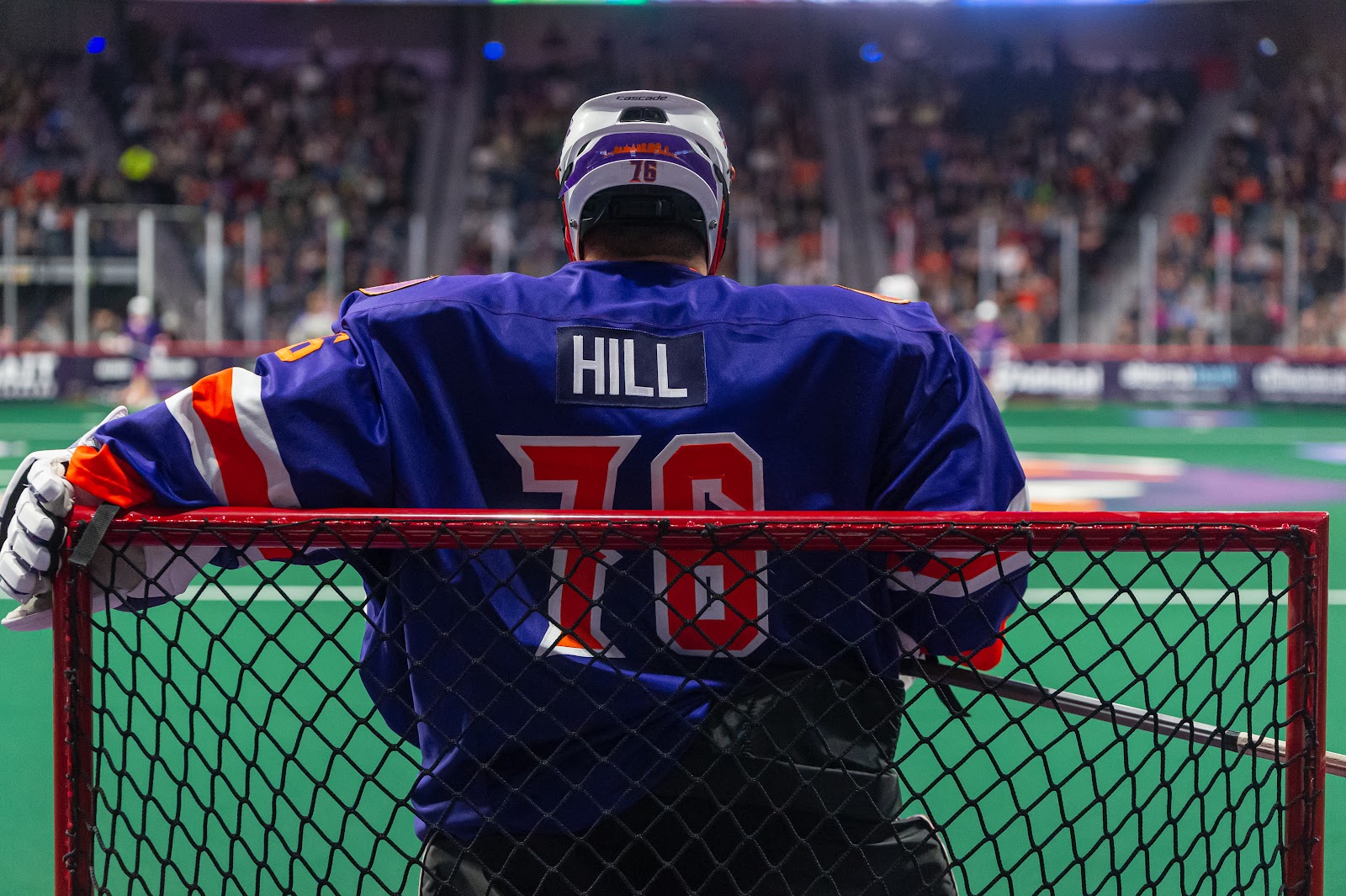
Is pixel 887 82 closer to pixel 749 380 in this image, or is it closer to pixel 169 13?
pixel 169 13

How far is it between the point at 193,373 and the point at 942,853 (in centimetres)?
1801

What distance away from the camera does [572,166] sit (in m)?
2.03

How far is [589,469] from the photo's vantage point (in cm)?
172

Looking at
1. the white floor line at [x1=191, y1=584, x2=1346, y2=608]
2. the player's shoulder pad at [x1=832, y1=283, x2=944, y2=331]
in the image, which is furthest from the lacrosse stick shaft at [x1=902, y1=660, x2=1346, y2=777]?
the white floor line at [x1=191, y1=584, x2=1346, y2=608]

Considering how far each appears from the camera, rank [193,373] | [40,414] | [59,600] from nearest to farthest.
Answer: [59,600], [40,414], [193,373]

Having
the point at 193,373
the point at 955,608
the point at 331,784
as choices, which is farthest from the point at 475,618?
the point at 193,373

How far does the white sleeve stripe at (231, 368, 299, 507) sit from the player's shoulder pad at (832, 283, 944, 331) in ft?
2.45

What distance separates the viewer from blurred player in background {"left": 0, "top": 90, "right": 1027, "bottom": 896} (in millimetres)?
1686

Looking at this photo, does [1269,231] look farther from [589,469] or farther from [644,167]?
[589,469]

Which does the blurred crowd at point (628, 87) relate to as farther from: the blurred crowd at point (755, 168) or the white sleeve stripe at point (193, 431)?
the white sleeve stripe at point (193, 431)

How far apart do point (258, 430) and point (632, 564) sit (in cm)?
49

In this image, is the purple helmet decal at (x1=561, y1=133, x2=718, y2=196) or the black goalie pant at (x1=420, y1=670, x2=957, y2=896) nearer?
the black goalie pant at (x1=420, y1=670, x2=957, y2=896)

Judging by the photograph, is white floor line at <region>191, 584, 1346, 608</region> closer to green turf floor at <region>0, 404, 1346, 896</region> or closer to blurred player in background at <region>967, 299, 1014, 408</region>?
green turf floor at <region>0, 404, 1346, 896</region>

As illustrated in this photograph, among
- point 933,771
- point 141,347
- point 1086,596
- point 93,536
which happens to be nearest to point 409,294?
point 93,536
